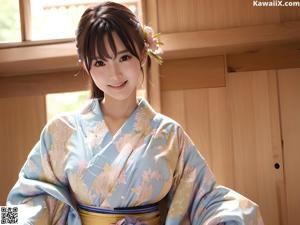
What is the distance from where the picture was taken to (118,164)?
1.56 m

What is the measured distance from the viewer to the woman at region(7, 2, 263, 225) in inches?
60.8

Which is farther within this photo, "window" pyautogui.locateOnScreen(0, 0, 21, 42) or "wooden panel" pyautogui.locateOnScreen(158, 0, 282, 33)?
"window" pyautogui.locateOnScreen(0, 0, 21, 42)

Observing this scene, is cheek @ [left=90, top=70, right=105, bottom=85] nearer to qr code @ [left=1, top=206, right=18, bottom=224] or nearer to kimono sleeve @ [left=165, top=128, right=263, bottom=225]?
kimono sleeve @ [left=165, top=128, right=263, bottom=225]

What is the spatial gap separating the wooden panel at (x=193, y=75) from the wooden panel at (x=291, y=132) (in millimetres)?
337

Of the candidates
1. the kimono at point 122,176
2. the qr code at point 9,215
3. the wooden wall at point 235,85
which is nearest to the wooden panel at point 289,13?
the wooden wall at point 235,85

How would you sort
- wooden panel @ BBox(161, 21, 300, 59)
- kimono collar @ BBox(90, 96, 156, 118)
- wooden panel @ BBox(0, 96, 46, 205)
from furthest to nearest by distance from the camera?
wooden panel @ BBox(0, 96, 46, 205)
wooden panel @ BBox(161, 21, 300, 59)
kimono collar @ BBox(90, 96, 156, 118)

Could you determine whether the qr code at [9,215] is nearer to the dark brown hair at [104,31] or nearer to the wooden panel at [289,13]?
the dark brown hair at [104,31]

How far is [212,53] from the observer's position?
7.58 ft

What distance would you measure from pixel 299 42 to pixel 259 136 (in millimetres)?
558

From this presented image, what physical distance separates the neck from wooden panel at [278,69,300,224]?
0.95 metres

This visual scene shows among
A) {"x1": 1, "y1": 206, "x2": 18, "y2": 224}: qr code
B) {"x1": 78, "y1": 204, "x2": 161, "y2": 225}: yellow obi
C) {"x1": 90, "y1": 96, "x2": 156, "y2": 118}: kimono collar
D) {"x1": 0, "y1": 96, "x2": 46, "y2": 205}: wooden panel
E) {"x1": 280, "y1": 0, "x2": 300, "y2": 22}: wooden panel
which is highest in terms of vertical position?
{"x1": 280, "y1": 0, "x2": 300, "y2": 22}: wooden panel

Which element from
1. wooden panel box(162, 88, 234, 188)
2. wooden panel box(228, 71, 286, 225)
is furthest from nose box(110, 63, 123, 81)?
wooden panel box(228, 71, 286, 225)

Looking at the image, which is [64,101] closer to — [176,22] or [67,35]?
[67,35]

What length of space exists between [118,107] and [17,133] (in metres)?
1.08
